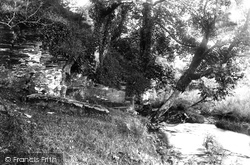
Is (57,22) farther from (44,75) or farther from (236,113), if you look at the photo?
(236,113)

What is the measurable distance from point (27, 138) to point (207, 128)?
33.0ft

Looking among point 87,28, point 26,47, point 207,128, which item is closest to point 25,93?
point 26,47

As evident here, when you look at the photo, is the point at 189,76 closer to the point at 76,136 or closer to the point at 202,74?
the point at 202,74

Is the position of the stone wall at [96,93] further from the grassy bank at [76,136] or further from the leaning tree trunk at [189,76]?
the grassy bank at [76,136]

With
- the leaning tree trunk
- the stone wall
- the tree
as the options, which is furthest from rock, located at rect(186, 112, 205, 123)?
the stone wall

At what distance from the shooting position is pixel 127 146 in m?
6.40

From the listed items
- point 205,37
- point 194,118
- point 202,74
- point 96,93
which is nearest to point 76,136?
point 96,93

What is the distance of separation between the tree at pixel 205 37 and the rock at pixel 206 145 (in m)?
1.51

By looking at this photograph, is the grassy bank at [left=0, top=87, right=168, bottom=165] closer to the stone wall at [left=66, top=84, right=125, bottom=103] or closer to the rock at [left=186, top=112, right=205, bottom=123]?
the stone wall at [left=66, top=84, right=125, bottom=103]

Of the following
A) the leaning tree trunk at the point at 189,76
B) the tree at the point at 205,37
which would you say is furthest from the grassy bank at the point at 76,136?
the tree at the point at 205,37

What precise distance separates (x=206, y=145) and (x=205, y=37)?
503 cm

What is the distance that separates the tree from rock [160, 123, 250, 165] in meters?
1.51

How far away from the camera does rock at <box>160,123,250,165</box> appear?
25.6 ft

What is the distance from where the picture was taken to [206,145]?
9023mm
